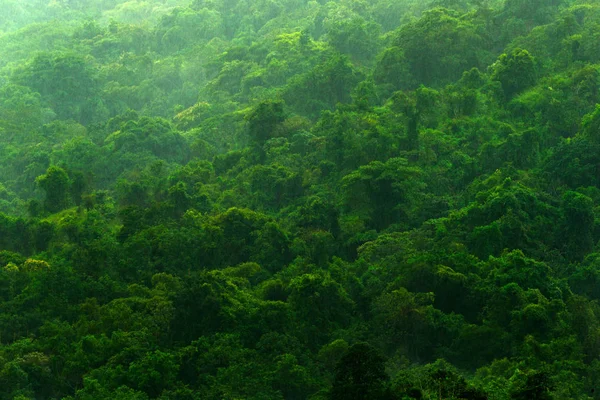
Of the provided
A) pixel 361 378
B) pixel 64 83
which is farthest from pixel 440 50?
pixel 361 378

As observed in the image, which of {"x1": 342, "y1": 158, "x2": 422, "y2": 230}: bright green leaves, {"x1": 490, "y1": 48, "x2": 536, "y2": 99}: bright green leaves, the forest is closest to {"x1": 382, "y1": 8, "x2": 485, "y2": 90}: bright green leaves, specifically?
the forest

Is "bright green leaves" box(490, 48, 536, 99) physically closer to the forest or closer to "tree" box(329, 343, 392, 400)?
the forest

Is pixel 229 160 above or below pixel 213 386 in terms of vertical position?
below

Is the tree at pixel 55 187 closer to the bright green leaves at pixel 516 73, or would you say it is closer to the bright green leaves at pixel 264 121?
the bright green leaves at pixel 264 121

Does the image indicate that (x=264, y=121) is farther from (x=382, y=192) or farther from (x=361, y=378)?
(x=361, y=378)

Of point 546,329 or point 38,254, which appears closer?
point 546,329

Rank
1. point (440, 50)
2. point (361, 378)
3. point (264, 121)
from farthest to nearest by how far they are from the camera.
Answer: point (440, 50) → point (264, 121) → point (361, 378)

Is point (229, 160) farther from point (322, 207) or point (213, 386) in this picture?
point (213, 386)

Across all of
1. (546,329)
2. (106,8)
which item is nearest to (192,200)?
(546,329)

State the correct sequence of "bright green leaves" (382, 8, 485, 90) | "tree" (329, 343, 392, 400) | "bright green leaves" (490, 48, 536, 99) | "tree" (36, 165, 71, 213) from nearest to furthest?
"tree" (329, 343, 392, 400) → "tree" (36, 165, 71, 213) → "bright green leaves" (490, 48, 536, 99) → "bright green leaves" (382, 8, 485, 90)
